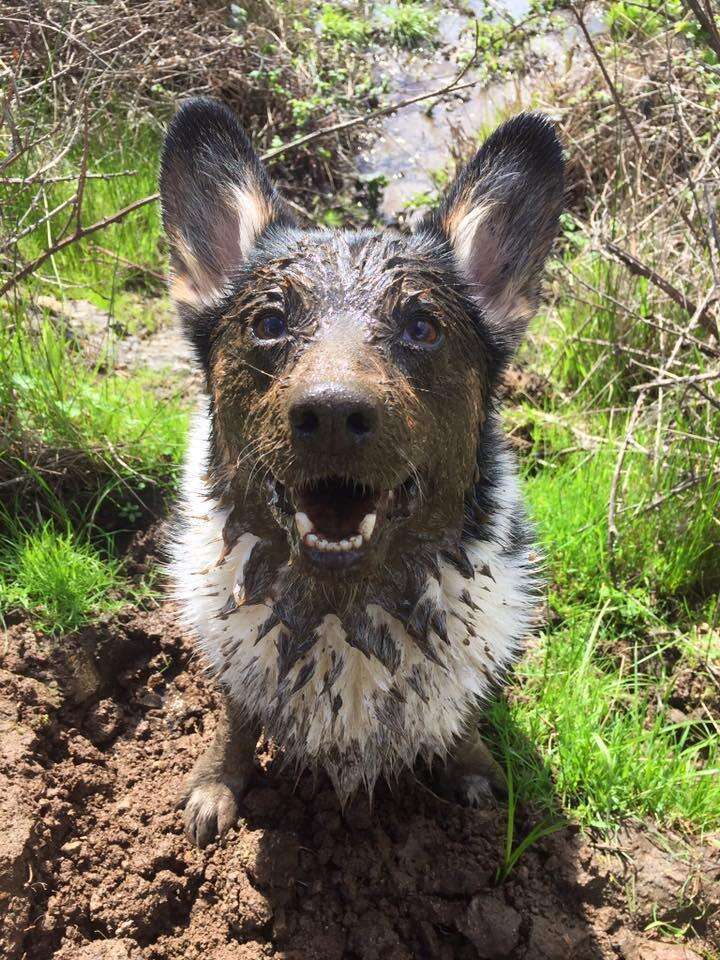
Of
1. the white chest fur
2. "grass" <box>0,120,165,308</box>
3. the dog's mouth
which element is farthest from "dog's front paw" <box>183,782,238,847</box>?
"grass" <box>0,120,165,308</box>

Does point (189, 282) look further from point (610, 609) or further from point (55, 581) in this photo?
point (610, 609)

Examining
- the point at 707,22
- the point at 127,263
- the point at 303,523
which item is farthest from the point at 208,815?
the point at 707,22

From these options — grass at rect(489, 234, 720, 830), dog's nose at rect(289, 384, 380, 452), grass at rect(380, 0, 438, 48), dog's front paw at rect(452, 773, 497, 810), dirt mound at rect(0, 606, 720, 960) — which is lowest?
dirt mound at rect(0, 606, 720, 960)

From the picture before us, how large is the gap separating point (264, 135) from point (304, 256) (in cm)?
331

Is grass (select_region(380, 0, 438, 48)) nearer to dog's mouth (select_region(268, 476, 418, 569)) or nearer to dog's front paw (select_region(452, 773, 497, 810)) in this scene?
dog's mouth (select_region(268, 476, 418, 569))

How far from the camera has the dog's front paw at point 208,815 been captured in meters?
2.47

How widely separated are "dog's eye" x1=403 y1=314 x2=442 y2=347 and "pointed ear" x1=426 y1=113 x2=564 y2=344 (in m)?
0.38

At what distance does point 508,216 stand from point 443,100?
3444mm

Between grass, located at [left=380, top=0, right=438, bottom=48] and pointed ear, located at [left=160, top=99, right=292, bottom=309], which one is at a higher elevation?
grass, located at [left=380, top=0, right=438, bottom=48]

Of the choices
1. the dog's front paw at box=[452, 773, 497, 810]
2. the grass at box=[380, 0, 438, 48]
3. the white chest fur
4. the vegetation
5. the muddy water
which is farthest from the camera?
the grass at box=[380, 0, 438, 48]

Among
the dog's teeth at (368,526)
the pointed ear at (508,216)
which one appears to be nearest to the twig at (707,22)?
the pointed ear at (508,216)

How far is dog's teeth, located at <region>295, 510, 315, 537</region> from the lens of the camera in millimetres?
1813

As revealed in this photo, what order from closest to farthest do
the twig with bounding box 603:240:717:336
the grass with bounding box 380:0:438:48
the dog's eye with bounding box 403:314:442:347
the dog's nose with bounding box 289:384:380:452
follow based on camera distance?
the dog's nose with bounding box 289:384:380:452
the dog's eye with bounding box 403:314:442:347
the twig with bounding box 603:240:717:336
the grass with bounding box 380:0:438:48

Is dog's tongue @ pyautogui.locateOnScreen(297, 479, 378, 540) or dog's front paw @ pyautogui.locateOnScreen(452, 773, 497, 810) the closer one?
dog's tongue @ pyautogui.locateOnScreen(297, 479, 378, 540)
